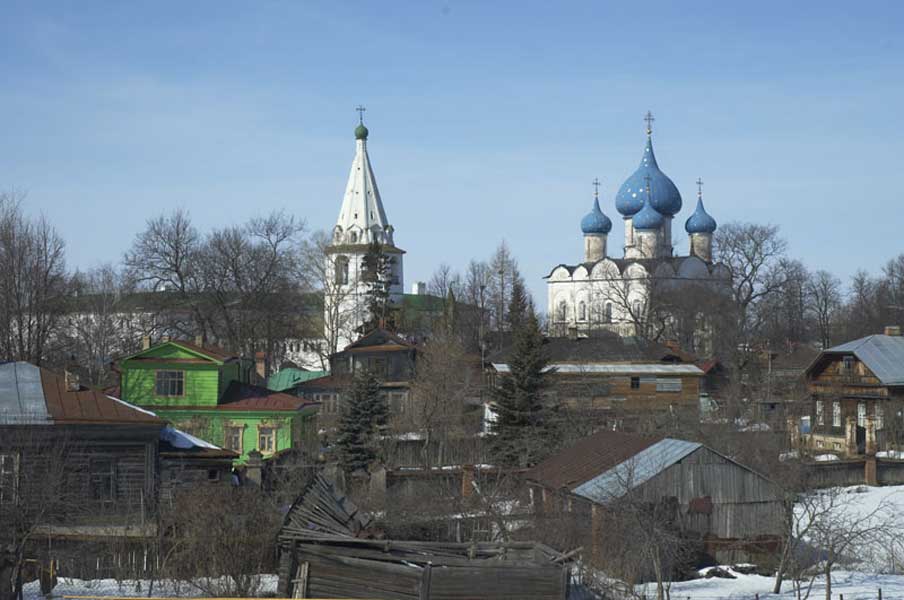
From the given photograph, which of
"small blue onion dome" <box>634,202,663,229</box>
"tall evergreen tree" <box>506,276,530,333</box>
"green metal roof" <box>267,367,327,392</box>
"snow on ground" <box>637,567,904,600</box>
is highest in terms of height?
"small blue onion dome" <box>634,202,663,229</box>

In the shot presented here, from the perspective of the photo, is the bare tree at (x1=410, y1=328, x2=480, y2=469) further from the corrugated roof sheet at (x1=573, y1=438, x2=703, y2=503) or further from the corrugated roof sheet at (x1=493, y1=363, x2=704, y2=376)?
the corrugated roof sheet at (x1=573, y1=438, x2=703, y2=503)

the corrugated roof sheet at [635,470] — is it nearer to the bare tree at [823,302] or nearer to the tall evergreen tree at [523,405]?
the tall evergreen tree at [523,405]

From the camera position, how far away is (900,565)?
67.0 ft

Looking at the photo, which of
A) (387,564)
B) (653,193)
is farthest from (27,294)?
(653,193)

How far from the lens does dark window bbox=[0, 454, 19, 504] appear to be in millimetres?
17511

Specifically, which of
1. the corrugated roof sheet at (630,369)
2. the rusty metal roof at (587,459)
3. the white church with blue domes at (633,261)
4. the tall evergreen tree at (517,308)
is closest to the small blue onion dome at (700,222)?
the white church with blue domes at (633,261)

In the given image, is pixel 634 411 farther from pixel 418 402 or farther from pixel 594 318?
pixel 594 318

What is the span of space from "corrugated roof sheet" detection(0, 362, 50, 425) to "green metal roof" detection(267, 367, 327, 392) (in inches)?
898

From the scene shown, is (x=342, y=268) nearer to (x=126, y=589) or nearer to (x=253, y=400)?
(x=253, y=400)

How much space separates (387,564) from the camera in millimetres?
14766

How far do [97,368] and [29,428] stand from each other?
24.6 m

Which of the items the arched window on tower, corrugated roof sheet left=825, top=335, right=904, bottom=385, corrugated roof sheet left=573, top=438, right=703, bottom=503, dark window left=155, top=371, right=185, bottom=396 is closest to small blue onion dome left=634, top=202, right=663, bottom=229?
the arched window on tower

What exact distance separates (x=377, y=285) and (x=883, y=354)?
30.8m

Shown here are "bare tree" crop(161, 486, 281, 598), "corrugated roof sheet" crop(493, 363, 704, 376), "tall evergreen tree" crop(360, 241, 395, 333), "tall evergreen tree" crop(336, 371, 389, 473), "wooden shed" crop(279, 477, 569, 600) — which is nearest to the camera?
"wooden shed" crop(279, 477, 569, 600)
